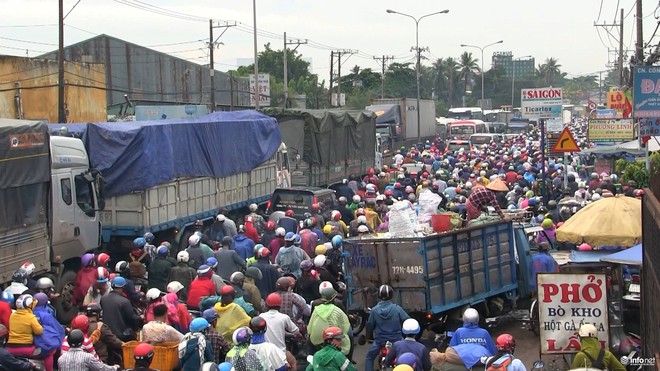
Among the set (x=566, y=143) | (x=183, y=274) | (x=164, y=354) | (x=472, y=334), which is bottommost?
(x=164, y=354)

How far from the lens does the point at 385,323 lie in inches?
407

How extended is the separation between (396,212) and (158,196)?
6.65 meters

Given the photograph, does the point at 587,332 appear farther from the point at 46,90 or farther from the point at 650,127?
the point at 46,90

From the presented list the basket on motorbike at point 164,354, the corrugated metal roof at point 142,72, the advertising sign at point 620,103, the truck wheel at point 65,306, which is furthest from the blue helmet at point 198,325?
the corrugated metal roof at point 142,72

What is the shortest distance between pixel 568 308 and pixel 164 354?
433 cm

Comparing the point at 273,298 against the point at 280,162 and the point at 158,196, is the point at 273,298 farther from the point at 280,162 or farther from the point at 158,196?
the point at 280,162

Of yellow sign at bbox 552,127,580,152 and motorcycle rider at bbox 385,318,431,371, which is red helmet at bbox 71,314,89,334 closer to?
motorcycle rider at bbox 385,318,431,371

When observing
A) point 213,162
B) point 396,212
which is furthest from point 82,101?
point 396,212

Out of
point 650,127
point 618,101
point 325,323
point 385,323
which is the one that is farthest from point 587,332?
point 618,101

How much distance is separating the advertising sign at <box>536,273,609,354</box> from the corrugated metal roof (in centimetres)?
4158

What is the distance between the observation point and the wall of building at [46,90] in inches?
1414

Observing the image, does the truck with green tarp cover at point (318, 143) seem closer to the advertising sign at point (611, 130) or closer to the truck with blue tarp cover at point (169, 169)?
the truck with blue tarp cover at point (169, 169)

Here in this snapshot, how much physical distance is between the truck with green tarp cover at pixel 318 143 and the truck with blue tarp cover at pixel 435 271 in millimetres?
15168

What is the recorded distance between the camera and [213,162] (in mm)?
21281
